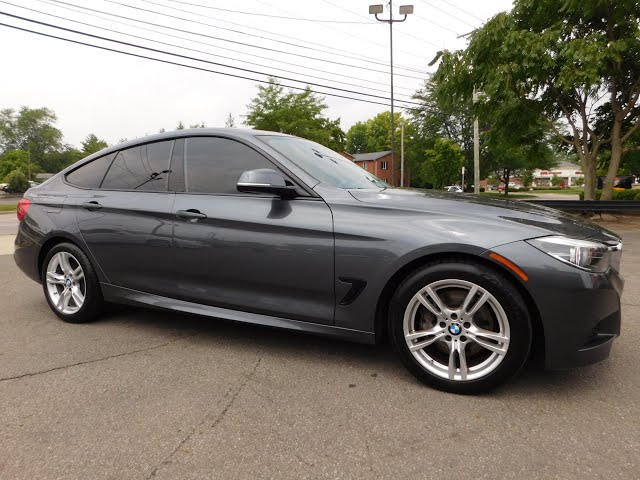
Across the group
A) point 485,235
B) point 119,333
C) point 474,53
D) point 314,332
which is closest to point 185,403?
point 314,332

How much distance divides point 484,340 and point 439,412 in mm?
445

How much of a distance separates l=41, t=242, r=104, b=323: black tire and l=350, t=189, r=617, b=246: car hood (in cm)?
222

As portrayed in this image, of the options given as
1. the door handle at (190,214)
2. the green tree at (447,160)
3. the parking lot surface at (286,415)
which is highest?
the green tree at (447,160)

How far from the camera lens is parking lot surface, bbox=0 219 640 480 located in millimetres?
1812

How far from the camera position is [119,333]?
3430 millimetres

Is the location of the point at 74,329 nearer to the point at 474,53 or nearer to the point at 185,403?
the point at 185,403

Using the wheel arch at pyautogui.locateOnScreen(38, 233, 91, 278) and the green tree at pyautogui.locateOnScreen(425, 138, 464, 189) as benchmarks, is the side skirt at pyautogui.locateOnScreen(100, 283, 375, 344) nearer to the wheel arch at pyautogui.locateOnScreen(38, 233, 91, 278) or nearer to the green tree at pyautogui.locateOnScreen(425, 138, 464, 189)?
the wheel arch at pyautogui.locateOnScreen(38, 233, 91, 278)

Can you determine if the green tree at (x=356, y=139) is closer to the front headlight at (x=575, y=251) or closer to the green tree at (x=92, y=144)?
the green tree at (x=92, y=144)

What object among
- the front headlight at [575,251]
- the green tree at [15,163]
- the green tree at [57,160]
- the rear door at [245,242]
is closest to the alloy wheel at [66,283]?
the rear door at [245,242]

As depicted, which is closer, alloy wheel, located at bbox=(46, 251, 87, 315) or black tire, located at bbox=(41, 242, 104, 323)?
black tire, located at bbox=(41, 242, 104, 323)

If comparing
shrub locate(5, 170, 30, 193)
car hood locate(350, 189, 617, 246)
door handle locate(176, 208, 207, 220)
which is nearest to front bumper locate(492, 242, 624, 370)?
car hood locate(350, 189, 617, 246)

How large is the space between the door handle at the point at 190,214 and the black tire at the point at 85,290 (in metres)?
1.02

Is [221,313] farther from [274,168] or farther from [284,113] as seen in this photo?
[284,113]

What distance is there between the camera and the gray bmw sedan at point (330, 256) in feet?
7.34
